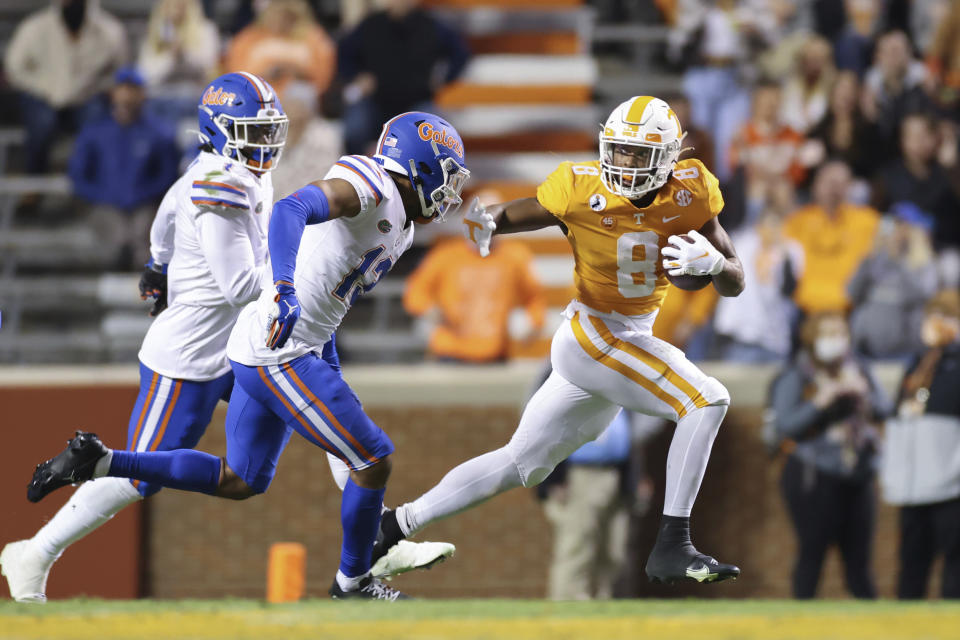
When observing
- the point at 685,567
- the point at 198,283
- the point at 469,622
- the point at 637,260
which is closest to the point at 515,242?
the point at 198,283

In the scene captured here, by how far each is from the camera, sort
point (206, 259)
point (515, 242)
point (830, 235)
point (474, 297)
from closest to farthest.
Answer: point (206, 259) < point (474, 297) < point (515, 242) < point (830, 235)

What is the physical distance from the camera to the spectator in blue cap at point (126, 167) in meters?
10.2

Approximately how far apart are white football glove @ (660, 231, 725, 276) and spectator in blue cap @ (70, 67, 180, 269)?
5.38 meters

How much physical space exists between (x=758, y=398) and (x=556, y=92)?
12.8 feet

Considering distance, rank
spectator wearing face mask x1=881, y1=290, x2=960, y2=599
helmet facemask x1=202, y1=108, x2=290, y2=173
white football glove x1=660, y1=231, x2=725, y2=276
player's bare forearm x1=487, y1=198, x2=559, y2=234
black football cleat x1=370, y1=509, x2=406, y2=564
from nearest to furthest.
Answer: white football glove x1=660, y1=231, x2=725, y2=276 < player's bare forearm x1=487, y1=198, x2=559, y2=234 < helmet facemask x1=202, y1=108, x2=290, y2=173 < black football cleat x1=370, y1=509, x2=406, y2=564 < spectator wearing face mask x1=881, y1=290, x2=960, y2=599

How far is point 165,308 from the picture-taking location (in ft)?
21.7

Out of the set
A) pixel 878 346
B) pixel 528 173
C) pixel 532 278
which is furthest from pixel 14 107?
pixel 878 346

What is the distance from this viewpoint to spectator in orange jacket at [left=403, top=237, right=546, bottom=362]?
950 centimetres

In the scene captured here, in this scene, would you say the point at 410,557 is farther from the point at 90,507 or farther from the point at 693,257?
the point at 693,257

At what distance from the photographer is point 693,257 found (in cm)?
562

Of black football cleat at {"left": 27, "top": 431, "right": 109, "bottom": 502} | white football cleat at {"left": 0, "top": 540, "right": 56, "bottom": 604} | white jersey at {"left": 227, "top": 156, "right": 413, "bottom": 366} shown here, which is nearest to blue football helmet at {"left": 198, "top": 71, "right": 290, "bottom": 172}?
white jersey at {"left": 227, "top": 156, "right": 413, "bottom": 366}

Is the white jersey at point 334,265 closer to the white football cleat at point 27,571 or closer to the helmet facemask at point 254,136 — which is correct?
the helmet facemask at point 254,136

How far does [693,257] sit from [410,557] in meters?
1.72

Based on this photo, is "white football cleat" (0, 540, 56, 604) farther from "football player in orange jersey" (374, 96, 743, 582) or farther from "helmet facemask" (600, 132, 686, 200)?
"helmet facemask" (600, 132, 686, 200)
